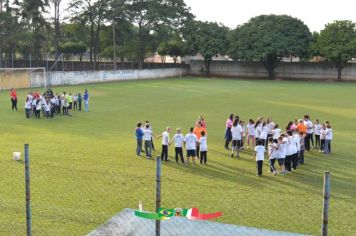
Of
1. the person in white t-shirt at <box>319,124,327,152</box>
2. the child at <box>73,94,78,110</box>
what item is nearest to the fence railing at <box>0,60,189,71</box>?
the child at <box>73,94,78,110</box>

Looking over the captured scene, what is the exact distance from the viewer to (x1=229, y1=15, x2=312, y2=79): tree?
217 ft

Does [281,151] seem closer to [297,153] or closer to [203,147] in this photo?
[297,153]

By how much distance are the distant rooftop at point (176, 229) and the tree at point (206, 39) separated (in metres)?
62.0

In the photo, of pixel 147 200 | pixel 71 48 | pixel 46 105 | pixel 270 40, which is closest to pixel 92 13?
pixel 71 48

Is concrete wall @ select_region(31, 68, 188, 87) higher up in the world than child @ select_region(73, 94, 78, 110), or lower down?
higher up

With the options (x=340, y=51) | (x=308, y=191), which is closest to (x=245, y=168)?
(x=308, y=191)

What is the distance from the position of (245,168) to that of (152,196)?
460 cm

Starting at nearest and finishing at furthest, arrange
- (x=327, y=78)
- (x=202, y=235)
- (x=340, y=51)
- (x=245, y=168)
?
1. (x=202, y=235)
2. (x=245, y=168)
3. (x=340, y=51)
4. (x=327, y=78)

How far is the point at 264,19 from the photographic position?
7006cm

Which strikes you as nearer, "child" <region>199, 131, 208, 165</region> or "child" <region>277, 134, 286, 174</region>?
"child" <region>277, 134, 286, 174</region>

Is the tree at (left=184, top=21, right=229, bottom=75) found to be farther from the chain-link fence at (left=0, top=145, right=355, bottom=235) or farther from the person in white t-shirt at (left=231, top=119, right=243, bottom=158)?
the chain-link fence at (left=0, top=145, right=355, bottom=235)

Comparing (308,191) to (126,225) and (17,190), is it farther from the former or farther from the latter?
(17,190)

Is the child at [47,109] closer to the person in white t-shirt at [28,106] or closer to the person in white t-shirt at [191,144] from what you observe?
the person in white t-shirt at [28,106]

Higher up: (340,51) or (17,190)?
(340,51)
